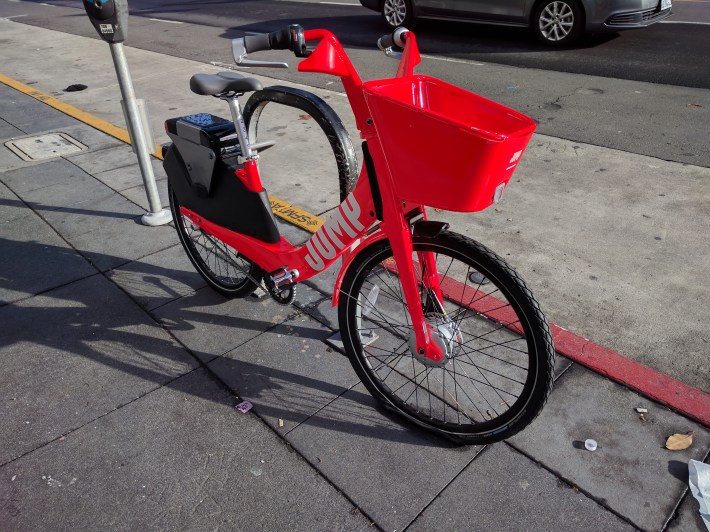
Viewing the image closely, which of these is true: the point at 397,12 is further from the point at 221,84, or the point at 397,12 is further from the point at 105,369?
the point at 105,369

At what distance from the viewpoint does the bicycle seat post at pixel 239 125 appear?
2.84 metres

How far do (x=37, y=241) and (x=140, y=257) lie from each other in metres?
0.89

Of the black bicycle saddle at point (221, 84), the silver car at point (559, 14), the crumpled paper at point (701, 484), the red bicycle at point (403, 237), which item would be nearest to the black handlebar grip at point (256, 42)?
the red bicycle at point (403, 237)

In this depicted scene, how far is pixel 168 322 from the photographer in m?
3.42

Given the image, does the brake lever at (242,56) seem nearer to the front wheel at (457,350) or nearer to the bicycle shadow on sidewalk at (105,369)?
the front wheel at (457,350)

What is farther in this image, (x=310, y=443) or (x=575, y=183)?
(x=575, y=183)

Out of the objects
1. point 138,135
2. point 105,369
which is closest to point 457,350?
point 105,369

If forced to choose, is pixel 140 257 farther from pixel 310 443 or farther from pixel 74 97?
pixel 74 97

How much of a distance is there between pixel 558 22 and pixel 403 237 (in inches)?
338

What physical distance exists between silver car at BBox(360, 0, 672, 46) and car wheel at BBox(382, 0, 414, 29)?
1.51 ft

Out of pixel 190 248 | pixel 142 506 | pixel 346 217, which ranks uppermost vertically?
pixel 346 217

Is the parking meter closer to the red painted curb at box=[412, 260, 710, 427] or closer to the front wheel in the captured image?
the front wheel

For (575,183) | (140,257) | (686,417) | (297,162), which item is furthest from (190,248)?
(575,183)

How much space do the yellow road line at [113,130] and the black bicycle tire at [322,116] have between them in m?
1.29
